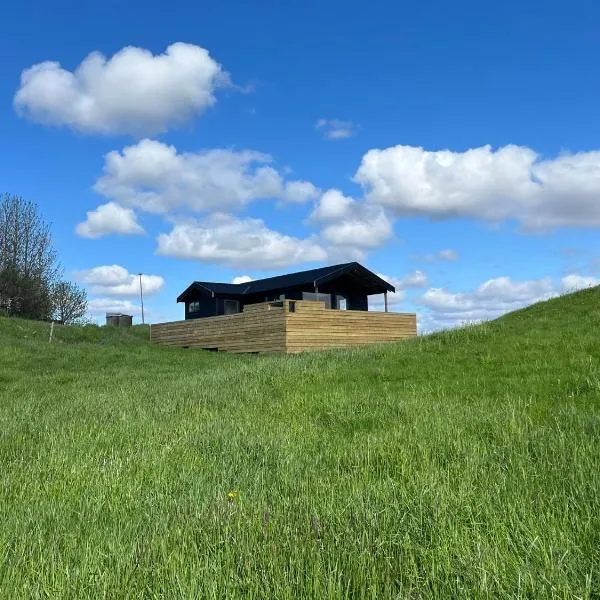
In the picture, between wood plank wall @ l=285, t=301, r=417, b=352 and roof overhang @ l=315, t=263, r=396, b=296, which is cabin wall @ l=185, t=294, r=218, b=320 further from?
wood plank wall @ l=285, t=301, r=417, b=352

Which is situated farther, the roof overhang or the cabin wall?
the cabin wall

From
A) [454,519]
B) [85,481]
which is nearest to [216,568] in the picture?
[454,519]

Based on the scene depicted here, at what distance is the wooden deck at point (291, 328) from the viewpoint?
26.7 metres

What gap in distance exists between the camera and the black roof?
1300 inches

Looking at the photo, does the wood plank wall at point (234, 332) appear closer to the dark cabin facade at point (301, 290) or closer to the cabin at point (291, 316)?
the cabin at point (291, 316)

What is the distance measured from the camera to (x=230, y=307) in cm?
3788

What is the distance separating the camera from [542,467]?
5.00 metres

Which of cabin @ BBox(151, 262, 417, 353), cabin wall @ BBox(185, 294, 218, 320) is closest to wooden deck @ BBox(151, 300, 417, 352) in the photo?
cabin @ BBox(151, 262, 417, 353)

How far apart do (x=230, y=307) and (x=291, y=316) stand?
478 inches

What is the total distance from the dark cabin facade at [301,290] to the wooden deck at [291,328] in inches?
153

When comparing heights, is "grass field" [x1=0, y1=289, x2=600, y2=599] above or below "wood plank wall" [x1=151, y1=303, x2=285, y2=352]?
below

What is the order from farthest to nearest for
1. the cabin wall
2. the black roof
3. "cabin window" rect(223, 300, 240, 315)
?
the cabin wall
"cabin window" rect(223, 300, 240, 315)
the black roof

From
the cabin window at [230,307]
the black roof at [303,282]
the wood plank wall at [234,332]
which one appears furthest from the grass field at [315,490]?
the cabin window at [230,307]

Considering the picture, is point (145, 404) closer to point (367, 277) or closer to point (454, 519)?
point (454, 519)
